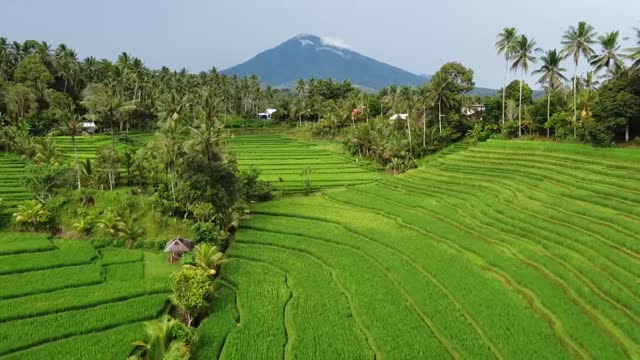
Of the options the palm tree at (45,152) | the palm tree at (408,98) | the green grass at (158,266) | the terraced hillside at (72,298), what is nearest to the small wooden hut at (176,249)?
the green grass at (158,266)

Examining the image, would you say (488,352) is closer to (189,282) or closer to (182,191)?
(189,282)

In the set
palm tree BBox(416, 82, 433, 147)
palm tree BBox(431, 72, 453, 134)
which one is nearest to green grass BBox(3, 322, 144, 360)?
palm tree BBox(416, 82, 433, 147)

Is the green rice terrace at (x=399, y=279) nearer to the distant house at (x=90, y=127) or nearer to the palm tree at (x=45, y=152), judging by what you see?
the palm tree at (x=45, y=152)

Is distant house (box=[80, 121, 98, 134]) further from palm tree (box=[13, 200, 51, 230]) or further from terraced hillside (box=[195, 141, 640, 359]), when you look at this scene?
terraced hillside (box=[195, 141, 640, 359])

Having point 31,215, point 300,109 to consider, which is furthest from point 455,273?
point 300,109

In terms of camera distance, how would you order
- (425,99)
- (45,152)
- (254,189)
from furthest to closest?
(425,99) → (45,152) → (254,189)

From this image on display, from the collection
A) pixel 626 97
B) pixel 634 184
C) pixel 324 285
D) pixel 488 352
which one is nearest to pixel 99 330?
pixel 324 285

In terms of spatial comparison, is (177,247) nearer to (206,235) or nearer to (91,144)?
(206,235)

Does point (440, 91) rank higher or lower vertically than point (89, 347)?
higher
